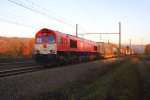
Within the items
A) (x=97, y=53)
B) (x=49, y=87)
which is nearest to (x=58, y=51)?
(x=49, y=87)

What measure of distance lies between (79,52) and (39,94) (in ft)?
69.5

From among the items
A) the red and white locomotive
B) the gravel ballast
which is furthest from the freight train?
the gravel ballast

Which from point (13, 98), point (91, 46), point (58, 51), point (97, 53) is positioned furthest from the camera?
point (97, 53)

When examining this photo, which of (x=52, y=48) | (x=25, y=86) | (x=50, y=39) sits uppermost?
(x=50, y=39)

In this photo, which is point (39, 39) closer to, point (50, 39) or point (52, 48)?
point (50, 39)

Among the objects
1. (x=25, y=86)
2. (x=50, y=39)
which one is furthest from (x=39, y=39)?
(x=25, y=86)

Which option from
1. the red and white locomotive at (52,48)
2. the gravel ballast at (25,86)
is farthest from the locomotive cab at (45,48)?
the gravel ballast at (25,86)

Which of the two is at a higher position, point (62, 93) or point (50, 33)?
point (50, 33)

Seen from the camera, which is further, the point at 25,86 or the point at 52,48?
the point at 52,48

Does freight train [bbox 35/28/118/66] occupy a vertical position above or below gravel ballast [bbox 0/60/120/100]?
above

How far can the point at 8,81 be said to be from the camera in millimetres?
12648

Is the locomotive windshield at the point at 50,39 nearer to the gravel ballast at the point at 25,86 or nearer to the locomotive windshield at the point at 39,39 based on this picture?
the locomotive windshield at the point at 39,39

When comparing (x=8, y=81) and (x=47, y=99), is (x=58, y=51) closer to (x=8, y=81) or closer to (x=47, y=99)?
(x=8, y=81)

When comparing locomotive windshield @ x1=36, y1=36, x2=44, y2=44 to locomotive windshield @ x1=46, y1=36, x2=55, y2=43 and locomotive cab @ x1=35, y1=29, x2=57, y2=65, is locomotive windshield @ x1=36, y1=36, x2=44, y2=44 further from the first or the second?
locomotive windshield @ x1=46, y1=36, x2=55, y2=43
